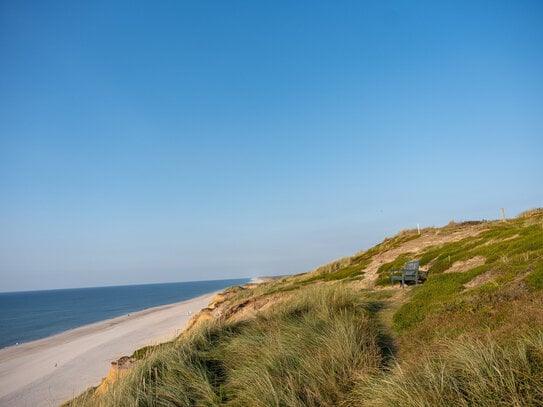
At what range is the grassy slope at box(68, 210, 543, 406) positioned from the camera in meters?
4.63

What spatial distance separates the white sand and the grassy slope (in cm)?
1016

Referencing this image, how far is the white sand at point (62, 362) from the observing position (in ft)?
78.9

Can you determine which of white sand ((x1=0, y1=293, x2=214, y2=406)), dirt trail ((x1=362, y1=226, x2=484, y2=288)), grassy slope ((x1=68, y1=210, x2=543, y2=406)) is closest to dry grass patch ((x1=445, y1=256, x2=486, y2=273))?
grassy slope ((x1=68, y1=210, x2=543, y2=406))

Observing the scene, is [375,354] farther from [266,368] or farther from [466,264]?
[466,264]

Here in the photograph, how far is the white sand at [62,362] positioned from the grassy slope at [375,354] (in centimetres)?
1016

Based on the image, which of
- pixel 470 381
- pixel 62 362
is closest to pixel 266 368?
pixel 470 381

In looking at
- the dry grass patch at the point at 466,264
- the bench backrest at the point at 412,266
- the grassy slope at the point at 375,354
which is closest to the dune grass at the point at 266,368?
the grassy slope at the point at 375,354

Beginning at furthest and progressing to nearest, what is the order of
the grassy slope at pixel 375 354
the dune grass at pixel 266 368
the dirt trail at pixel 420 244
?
A: the dirt trail at pixel 420 244, the dune grass at pixel 266 368, the grassy slope at pixel 375 354

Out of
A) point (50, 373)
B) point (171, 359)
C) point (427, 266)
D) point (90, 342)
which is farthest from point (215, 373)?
point (90, 342)

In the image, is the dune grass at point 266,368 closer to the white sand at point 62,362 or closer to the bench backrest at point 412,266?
the bench backrest at point 412,266

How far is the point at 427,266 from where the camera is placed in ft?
57.9

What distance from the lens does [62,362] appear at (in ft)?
106

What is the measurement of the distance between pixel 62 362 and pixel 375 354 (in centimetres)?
3514

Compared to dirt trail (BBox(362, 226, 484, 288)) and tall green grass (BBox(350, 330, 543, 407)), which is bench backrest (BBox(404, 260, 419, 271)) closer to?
dirt trail (BBox(362, 226, 484, 288))
